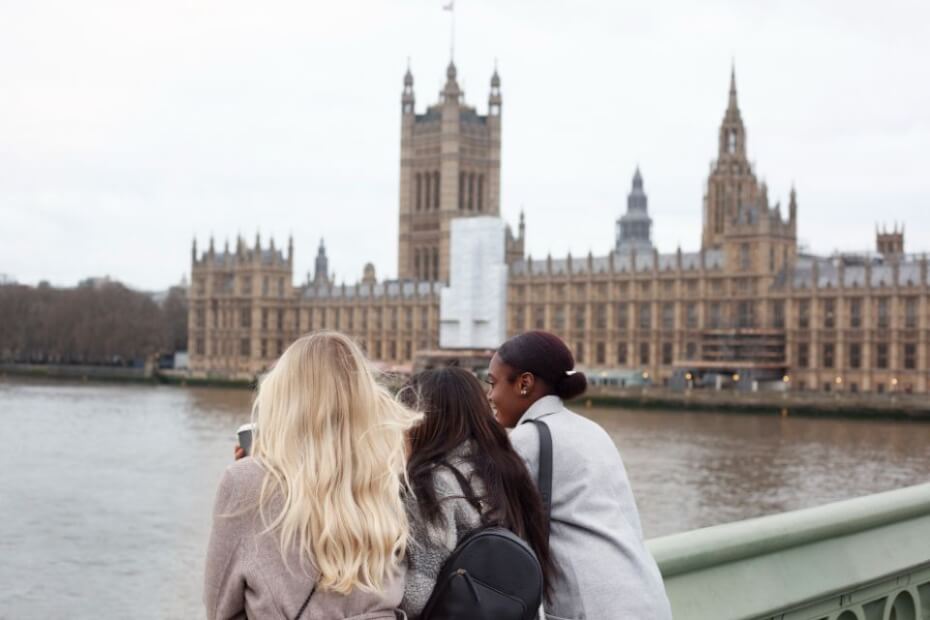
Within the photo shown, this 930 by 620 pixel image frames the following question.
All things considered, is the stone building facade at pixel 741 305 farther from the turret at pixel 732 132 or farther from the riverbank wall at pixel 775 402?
the riverbank wall at pixel 775 402

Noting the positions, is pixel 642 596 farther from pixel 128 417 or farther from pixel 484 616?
pixel 128 417

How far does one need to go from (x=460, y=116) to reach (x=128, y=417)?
141ft

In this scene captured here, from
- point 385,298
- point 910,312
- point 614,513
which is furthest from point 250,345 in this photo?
point 614,513

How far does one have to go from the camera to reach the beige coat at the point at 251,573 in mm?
2422

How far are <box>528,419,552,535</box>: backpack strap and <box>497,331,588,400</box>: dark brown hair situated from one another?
21 centimetres

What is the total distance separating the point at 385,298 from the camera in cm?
7388

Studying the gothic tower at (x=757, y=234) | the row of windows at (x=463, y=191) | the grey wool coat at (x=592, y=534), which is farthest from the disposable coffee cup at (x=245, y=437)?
the row of windows at (x=463, y=191)

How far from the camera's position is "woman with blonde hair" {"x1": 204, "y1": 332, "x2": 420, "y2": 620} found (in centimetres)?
243

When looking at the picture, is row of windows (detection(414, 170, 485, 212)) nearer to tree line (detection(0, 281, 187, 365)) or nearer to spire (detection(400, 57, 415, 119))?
spire (detection(400, 57, 415, 119))

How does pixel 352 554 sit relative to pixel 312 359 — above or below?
below

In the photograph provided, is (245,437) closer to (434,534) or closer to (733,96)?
(434,534)

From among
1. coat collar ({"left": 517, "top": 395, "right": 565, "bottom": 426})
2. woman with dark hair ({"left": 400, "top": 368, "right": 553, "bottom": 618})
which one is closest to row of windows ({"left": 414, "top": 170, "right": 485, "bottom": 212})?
coat collar ({"left": 517, "top": 395, "right": 565, "bottom": 426})

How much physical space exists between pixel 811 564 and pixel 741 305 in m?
57.0

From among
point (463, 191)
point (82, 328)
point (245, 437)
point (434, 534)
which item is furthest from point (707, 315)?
point (434, 534)
